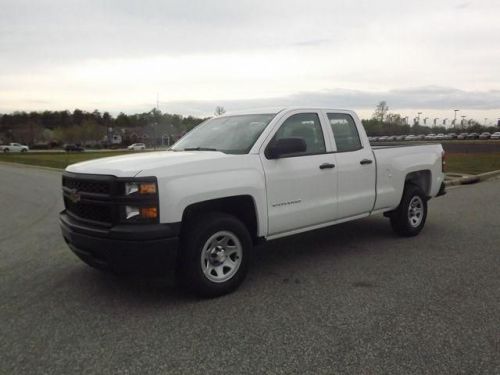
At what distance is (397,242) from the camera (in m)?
6.64

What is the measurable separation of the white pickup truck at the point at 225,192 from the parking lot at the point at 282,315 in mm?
479

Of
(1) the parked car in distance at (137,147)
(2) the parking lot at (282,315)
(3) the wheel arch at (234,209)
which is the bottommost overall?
(1) the parked car in distance at (137,147)

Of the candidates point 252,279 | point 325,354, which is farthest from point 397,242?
point 325,354

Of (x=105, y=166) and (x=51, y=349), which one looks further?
(x=105, y=166)

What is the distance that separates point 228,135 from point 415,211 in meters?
3.31

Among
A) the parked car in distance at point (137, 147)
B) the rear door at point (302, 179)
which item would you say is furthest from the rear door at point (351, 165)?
the parked car in distance at point (137, 147)

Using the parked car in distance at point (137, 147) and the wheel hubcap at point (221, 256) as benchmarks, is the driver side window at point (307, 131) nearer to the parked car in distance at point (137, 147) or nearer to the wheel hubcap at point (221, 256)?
the wheel hubcap at point (221, 256)

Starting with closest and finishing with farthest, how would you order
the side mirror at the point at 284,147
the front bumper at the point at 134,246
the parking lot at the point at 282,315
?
the parking lot at the point at 282,315
the front bumper at the point at 134,246
the side mirror at the point at 284,147

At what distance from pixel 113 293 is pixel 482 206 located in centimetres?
775

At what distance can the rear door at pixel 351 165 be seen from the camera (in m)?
5.79

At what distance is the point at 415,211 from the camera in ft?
23.1

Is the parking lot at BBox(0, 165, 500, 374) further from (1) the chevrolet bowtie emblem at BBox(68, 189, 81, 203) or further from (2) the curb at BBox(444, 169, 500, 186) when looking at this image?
(2) the curb at BBox(444, 169, 500, 186)

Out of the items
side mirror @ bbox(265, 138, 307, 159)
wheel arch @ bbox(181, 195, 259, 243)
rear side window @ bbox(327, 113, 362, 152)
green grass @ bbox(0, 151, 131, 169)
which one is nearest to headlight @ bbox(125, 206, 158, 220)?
wheel arch @ bbox(181, 195, 259, 243)

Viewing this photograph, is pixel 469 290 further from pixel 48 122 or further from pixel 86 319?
pixel 48 122
